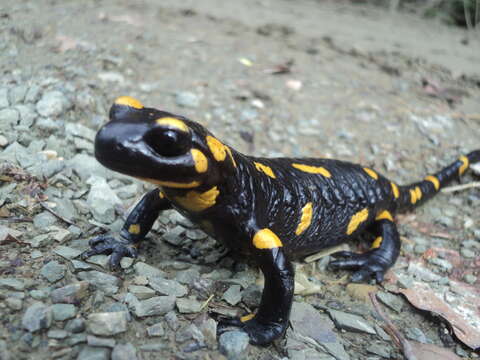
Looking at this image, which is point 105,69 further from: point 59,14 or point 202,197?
point 202,197

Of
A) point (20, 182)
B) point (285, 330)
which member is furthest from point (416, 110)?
point (20, 182)

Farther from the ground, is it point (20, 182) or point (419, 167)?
point (20, 182)

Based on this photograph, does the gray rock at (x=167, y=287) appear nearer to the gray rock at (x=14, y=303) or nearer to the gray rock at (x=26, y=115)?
the gray rock at (x=14, y=303)

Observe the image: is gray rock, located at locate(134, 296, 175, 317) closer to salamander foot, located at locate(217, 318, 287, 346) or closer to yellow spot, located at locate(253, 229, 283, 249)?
salamander foot, located at locate(217, 318, 287, 346)

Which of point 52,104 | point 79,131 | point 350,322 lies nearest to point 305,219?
point 350,322

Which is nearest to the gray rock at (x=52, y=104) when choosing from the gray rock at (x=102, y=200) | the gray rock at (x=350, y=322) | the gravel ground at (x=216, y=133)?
the gravel ground at (x=216, y=133)

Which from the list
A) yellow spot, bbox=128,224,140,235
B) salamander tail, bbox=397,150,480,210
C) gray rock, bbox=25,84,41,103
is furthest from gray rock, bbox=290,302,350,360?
gray rock, bbox=25,84,41,103

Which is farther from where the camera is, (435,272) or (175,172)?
(435,272)
